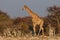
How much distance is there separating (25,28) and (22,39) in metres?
5.73

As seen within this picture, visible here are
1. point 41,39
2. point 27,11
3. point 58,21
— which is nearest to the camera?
point 41,39

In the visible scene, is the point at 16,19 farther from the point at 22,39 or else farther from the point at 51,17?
the point at 22,39

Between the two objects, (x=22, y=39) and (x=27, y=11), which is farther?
(x=27, y=11)

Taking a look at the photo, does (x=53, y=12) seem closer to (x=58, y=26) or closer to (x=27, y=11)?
(x=58, y=26)

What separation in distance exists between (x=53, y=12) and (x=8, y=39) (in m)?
10.4

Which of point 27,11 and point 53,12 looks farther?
point 53,12

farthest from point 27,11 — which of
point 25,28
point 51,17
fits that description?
point 51,17

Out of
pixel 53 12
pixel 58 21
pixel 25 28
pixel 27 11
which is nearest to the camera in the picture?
pixel 27 11

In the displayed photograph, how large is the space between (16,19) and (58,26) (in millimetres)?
3759

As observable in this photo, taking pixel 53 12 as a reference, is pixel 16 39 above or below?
below

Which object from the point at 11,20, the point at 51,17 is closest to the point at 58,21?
the point at 51,17

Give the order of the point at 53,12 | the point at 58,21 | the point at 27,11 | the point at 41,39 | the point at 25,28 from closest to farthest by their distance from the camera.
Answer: the point at 41,39, the point at 27,11, the point at 25,28, the point at 58,21, the point at 53,12

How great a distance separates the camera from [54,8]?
944 inches

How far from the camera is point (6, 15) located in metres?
24.1
